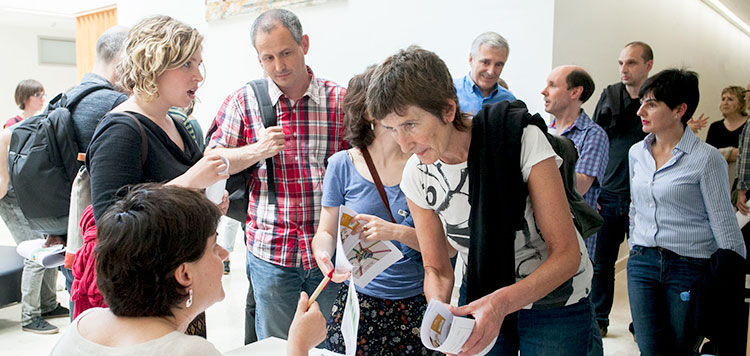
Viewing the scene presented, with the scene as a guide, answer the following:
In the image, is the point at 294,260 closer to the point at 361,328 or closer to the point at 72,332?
the point at 361,328

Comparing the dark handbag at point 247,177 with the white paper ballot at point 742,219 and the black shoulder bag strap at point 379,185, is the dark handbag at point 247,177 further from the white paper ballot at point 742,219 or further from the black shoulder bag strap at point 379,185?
the white paper ballot at point 742,219

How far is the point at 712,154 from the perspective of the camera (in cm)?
254

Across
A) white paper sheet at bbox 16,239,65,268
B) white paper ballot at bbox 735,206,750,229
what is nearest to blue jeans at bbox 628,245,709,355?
white paper ballot at bbox 735,206,750,229

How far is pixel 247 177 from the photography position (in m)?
2.49

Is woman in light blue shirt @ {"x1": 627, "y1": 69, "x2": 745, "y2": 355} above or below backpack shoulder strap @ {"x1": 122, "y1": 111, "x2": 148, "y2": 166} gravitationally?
below

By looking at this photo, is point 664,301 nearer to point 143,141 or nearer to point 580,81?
point 580,81

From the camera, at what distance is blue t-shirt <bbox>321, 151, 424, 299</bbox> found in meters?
2.04

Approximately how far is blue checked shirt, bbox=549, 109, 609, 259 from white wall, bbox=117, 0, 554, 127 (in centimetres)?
109

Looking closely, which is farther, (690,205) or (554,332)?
(690,205)

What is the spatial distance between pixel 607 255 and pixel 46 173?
11.7 ft

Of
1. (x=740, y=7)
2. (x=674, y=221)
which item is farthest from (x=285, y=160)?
(x=740, y=7)

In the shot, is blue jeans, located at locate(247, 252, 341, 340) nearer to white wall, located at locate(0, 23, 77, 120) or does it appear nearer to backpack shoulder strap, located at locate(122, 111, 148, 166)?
backpack shoulder strap, located at locate(122, 111, 148, 166)

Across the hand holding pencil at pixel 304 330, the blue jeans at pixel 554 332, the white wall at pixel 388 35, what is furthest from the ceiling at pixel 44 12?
the blue jeans at pixel 554 332

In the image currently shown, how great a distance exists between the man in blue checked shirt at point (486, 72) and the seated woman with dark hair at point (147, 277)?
9.13 ft
